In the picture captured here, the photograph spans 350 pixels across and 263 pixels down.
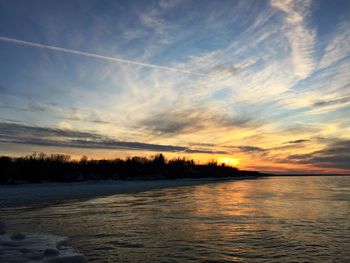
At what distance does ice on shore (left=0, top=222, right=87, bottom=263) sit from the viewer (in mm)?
11109

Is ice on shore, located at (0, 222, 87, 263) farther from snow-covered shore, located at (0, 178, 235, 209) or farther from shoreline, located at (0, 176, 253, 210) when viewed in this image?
snow-covered shore, located at (0, 178, 235, 209)

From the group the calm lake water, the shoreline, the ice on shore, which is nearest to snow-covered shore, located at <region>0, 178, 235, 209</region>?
A: the shoreline

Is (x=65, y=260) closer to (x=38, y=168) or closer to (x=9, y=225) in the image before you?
(x=9, y=225)

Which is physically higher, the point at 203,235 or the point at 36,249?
the point at 203,235

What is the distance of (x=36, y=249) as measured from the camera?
1254 centimetres

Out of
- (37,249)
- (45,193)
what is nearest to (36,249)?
(37,249)

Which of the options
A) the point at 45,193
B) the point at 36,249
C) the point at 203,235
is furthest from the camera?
the point at 45,193

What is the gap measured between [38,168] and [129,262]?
86.9 metres

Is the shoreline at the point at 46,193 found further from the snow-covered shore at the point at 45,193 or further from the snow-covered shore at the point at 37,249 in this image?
the snow-covered shore at the point at 37,249

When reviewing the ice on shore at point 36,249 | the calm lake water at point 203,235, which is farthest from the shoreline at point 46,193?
the ice on shore at point 36,249

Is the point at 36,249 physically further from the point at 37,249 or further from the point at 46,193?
the point at 46,193

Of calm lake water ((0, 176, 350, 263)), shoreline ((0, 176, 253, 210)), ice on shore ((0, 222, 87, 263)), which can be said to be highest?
shoreline ((0, 176, 253, 210))

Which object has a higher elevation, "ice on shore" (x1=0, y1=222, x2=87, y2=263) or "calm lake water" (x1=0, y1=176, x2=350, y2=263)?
"calm lake water" (x1=0, y1=176, x2=350, y2=263)

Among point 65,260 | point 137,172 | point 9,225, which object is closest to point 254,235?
point 65,260
